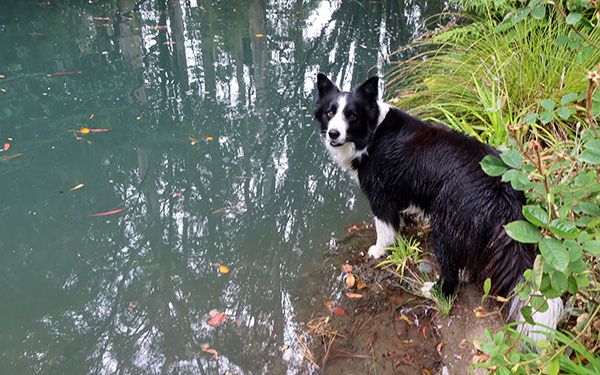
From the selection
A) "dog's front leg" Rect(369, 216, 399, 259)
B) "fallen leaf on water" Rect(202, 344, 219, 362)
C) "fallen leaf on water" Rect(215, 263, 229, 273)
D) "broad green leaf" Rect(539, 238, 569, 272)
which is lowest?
"fallen leaf on water" Rect(202, 344, 219, 362)

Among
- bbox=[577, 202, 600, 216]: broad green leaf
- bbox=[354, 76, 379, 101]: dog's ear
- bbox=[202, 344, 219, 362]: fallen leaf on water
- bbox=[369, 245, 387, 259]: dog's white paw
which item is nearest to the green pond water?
bbox=[202, 344, 219, 362]: fallen leaf on water

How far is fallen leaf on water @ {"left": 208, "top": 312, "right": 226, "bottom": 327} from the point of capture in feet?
8.45

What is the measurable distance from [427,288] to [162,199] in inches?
97.0

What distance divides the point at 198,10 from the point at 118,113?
4.64m

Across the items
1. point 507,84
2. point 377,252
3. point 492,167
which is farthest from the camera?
point 507,84

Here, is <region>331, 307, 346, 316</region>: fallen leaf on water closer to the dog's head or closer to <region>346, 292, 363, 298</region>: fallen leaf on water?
<region>346, 292, 363, 298</region>: fallen leaf on water

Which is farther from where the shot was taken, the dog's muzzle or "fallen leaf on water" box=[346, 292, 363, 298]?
"fallen leaf on water" box=[346, 292, 363, 298]

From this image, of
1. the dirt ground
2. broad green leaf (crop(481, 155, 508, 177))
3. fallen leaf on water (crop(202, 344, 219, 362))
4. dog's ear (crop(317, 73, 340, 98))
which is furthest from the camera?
dog's ear (crop(317, 73, 340, 98))

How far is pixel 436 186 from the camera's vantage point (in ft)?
7.13

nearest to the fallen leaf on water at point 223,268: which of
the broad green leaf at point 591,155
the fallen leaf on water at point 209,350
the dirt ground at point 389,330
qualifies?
the fallen leaf on water at point 209,350

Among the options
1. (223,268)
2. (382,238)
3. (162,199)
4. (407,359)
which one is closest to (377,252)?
(382,238)

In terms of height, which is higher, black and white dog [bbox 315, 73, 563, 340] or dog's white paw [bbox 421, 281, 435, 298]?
black and white dog [bbox 315, 73, 563, 340]

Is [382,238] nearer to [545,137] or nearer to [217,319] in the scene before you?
[217,319]

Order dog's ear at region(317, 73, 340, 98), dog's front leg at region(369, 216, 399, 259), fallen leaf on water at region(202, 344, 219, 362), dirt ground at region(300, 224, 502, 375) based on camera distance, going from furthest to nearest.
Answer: dog's front leg at region(369, 216, 399, 259) → dog's ear at region(317, 73, 340, 98) → fallen leaf on water at region(202, 344, 219, 362) → dirt ground at region(300, 224, 502, 375)
